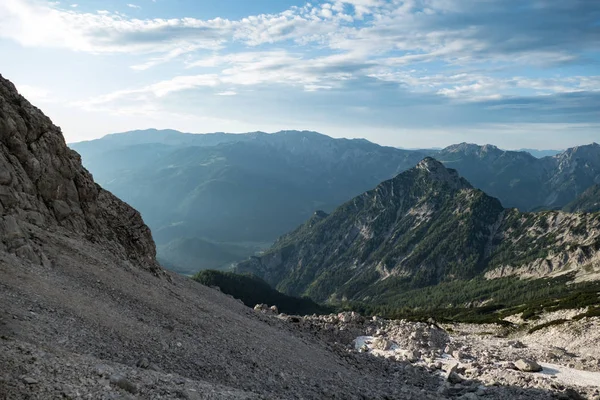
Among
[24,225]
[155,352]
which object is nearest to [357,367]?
[155,352]

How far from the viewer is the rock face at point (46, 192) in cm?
3506

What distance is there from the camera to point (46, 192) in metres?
39.4

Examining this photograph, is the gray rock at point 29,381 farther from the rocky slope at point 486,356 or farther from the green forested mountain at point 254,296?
the green forested mountain at point 254,296

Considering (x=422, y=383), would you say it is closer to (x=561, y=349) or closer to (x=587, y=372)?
(x=587, y=372)

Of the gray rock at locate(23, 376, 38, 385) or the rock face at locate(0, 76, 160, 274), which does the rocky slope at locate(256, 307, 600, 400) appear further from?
the gray rock at locate(23, 376, 38, 385)

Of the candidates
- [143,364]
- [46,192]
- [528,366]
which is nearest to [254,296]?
[528,366]

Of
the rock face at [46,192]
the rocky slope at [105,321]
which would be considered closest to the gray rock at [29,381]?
the rocky slope at [105,321]

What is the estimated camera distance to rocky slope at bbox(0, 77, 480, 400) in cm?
1909

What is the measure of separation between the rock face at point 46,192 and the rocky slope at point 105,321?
0.12 metres

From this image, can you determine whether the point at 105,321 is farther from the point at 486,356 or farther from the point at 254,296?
the point at 254,296

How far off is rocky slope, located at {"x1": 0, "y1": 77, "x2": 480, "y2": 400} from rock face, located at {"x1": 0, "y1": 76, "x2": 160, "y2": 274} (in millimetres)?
117

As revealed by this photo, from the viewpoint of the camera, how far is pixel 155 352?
2544cm

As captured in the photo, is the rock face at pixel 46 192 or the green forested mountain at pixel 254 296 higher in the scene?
the rock face at pixel 46 192

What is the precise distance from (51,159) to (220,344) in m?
24.6
